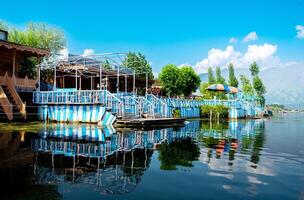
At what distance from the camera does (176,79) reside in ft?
153

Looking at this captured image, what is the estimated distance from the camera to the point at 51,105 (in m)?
24.0

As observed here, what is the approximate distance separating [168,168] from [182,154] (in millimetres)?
2326

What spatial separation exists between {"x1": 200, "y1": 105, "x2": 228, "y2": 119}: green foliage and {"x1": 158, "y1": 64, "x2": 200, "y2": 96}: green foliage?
849 centimetres

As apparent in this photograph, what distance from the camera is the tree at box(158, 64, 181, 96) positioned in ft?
153

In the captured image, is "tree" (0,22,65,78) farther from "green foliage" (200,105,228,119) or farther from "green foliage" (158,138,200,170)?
"green foliage" (158,138,200,170)

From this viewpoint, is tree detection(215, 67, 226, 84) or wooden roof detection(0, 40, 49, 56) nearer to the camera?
wooden roof detection(0, 40, 49, 56)

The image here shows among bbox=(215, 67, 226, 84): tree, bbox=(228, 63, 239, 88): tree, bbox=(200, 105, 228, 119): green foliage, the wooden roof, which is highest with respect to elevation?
bbox=(215, 67, 226, 84): tree

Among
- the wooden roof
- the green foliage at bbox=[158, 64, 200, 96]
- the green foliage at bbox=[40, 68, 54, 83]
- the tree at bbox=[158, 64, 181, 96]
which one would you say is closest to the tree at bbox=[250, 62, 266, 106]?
the green foliage at bbox=[158, 64, 200, 96]

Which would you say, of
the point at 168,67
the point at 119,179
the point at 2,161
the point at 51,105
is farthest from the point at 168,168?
the point at 168,67

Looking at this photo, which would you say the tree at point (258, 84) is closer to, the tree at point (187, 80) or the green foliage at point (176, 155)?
the tree at point (187, 80)

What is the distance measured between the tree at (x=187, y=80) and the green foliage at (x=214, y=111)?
338 inches

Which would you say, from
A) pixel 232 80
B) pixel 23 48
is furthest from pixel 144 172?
pixel 232 80

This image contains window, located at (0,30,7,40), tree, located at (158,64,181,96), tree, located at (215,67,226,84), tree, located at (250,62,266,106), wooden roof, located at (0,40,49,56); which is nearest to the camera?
wooden roof, located at (0,40,49,56)

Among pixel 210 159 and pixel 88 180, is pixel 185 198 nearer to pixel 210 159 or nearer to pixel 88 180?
pixel 88 180
